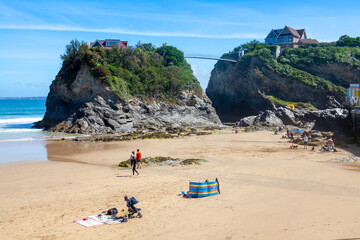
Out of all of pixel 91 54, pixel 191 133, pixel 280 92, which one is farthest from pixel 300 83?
pixel 91 54

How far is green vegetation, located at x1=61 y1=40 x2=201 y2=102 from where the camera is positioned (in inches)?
1956

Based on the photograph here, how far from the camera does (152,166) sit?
21.9m

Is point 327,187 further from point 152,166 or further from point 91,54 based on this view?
point 91,54

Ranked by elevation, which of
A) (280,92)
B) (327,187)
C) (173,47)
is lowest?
(327,187)

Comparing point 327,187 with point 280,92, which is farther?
point 280,92

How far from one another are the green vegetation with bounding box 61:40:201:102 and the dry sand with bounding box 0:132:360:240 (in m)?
25.9

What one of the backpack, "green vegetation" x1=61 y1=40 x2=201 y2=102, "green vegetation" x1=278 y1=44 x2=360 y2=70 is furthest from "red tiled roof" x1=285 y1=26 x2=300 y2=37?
the backpack

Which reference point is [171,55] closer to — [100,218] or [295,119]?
[295,119]

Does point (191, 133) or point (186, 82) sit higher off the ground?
point (186, 82)

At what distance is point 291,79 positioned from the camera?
2552 inches

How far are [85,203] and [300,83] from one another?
190 ft

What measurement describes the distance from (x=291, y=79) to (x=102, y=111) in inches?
1483

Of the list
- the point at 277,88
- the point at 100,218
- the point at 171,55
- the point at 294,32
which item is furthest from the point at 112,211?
the point at 294,32

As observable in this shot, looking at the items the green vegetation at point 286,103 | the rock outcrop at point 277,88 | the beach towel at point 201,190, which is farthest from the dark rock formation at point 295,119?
the beach towel at point 201,190
